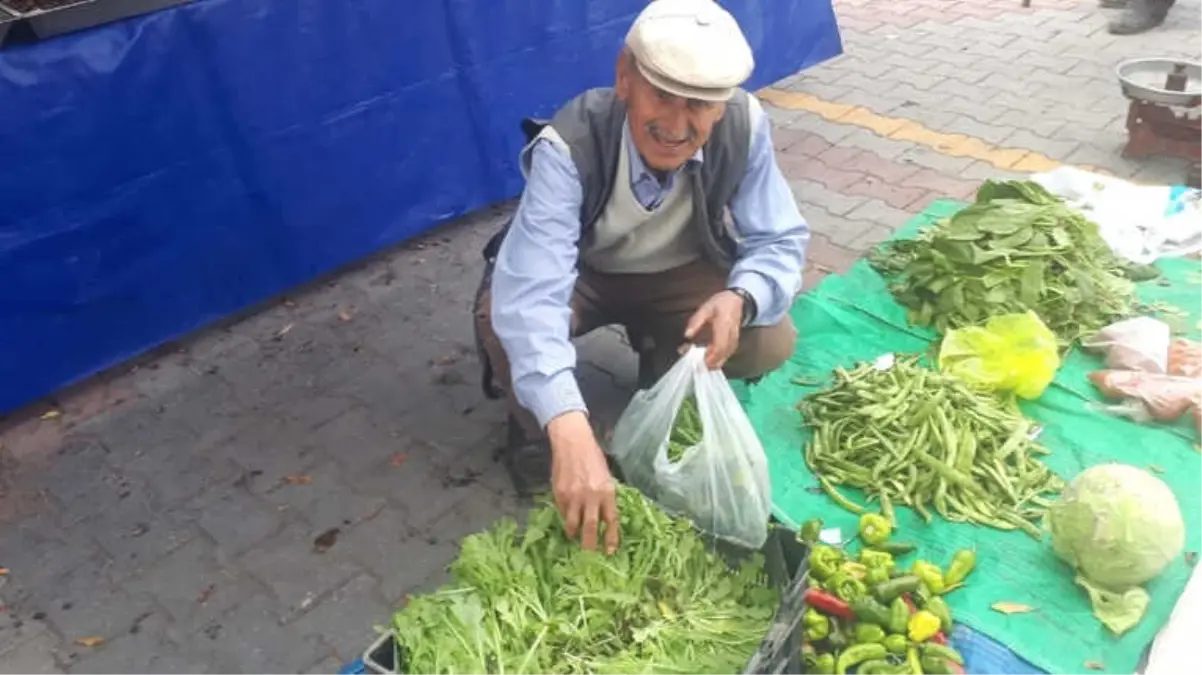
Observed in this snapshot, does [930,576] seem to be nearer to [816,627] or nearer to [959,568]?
[959,568]

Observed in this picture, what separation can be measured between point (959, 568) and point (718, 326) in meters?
0.98

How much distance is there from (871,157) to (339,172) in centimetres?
281

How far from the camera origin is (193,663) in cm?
288

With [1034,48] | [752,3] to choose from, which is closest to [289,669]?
[752,3]

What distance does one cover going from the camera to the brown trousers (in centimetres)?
312

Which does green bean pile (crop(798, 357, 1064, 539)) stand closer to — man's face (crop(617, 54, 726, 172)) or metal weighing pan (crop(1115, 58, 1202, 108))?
man's face (crop(617, 54, 726, 172))

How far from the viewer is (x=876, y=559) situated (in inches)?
108

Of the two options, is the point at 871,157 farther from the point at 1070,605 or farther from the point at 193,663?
the point at 193,663

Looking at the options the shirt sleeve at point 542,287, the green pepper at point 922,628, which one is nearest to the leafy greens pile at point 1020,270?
the green pepper at point 922,628

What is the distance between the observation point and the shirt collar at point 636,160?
106 inches

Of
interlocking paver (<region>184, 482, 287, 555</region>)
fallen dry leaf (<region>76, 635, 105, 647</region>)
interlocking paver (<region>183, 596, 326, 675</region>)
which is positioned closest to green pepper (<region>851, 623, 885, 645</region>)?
interlocking paver (<region>183, 596, 326, 675</region>)

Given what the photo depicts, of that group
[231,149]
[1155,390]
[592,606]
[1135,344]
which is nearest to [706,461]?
[592,606]

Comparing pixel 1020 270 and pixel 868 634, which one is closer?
pixel 868 634

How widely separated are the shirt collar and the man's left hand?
373 mm
